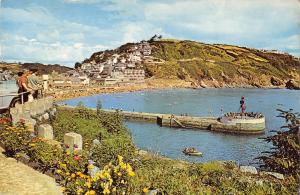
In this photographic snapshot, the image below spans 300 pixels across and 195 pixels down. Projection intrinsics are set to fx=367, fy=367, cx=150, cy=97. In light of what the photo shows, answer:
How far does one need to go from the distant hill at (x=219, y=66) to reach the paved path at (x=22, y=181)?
5415 inches

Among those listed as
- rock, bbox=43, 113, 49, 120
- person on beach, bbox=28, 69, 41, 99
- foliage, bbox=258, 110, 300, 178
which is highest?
person on beach, bbox=28, 69, 41, 99

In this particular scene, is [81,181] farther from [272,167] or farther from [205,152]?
[205,152]

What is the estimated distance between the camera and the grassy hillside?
157m

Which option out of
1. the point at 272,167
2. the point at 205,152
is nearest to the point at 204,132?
the point at 205,152

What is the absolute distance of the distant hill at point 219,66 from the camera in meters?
156

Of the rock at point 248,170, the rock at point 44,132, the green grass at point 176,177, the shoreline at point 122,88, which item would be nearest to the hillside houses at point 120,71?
the shoreline at point 122,88

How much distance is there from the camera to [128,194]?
23.9 ft

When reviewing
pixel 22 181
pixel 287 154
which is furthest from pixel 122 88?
pixel 22 181

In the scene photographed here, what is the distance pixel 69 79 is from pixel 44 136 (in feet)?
355

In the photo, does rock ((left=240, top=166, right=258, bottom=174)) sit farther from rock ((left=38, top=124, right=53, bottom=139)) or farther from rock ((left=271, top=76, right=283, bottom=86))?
rock ((left=271, top=76, right=283, bottom=86))

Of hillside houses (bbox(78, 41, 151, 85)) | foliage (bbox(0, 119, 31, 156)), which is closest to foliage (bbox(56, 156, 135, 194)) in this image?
foliage (bbox(0, 119, 31, 156))

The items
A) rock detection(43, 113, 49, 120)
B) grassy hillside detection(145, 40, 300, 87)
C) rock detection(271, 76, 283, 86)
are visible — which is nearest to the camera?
rock detection(43, 113, 49, 120)

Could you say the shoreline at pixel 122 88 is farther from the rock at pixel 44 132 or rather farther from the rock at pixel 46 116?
the rock at pixel 44 132

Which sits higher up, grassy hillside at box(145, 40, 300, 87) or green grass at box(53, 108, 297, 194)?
grassy hillside at box(145, 40, 300, 87)
